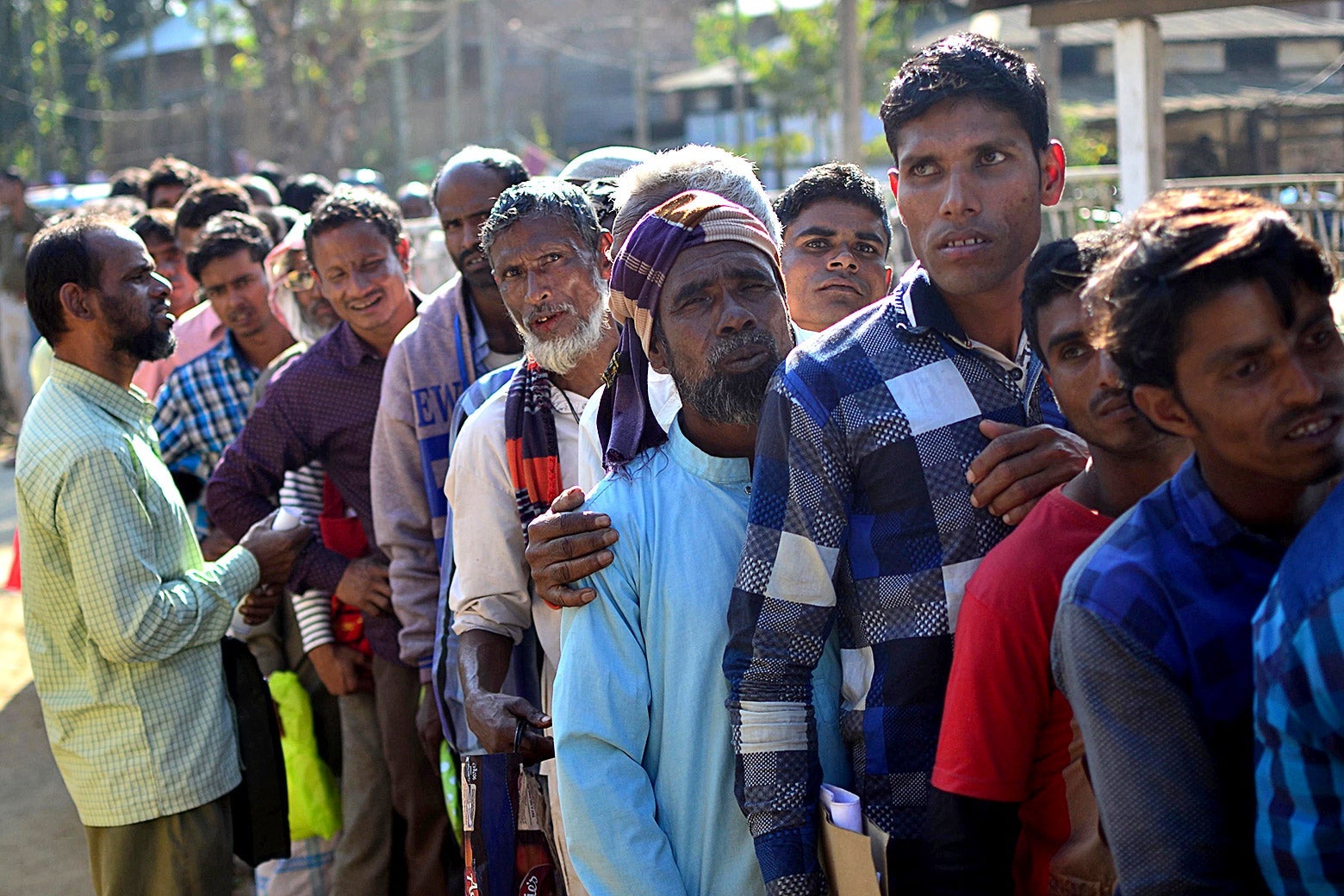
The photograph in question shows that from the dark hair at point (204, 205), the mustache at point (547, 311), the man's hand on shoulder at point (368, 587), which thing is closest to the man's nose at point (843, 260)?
the mustache at point (547, 311)

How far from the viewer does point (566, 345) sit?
120 inches

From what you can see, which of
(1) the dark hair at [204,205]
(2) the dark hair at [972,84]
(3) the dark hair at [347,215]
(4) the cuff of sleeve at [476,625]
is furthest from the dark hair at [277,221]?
(2) the dark hair at [972,84]

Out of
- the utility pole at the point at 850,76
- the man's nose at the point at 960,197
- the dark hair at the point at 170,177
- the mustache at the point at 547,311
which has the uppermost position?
the utility pole at the point at 850,76

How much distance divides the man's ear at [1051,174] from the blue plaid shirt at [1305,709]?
1.02 m

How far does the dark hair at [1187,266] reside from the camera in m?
1.46

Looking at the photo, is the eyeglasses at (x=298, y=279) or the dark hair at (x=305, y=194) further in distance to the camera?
the dark hair at (x=305, y=194)

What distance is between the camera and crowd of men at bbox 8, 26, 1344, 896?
1.51m

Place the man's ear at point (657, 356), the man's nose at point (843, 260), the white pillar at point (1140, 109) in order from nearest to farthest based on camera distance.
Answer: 1. the man's ear at point (657, 356)
2. the man's nose at point (843, 260)
3. the white pillar at point (1140, 109)

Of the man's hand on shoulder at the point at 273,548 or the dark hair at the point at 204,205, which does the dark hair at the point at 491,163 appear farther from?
the dark hair at the point at 204,205

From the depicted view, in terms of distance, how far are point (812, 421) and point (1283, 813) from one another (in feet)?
2.96

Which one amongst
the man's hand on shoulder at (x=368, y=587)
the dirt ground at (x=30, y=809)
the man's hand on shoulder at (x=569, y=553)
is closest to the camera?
the man's hand on shoulder at (x=569, y=553)

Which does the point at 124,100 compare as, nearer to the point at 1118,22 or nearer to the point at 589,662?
the point at 1118,22

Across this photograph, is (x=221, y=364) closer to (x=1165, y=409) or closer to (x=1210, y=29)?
(x=1165, y=409)

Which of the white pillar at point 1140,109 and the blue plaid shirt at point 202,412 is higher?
the white pillar at point 1140,109
